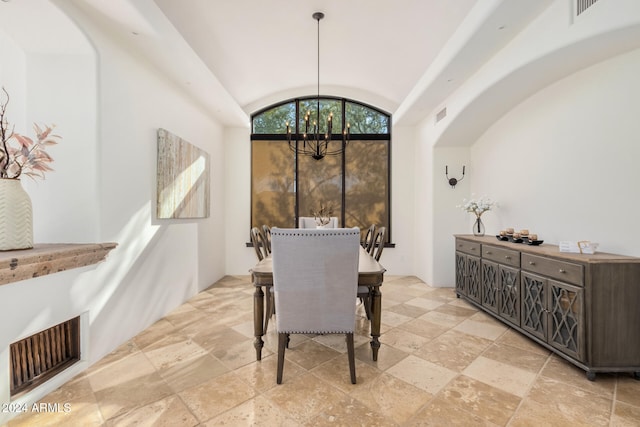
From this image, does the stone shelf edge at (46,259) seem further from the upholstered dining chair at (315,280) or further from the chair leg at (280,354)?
the chair leg at (280,354)

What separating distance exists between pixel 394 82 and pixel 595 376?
166 inches

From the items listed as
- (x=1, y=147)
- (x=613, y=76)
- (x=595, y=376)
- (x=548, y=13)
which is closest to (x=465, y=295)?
(x=595, y=376)

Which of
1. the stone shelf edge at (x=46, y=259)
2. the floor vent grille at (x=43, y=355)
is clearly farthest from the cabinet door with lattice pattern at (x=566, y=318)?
the floor vent grille at (x=43, y=355)

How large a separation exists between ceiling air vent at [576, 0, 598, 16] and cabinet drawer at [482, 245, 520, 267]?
2022 mm

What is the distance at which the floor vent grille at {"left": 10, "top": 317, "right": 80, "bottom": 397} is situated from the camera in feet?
5.75

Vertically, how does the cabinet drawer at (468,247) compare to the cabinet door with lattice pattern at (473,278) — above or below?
above

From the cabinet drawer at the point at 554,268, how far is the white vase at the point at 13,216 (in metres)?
3.81

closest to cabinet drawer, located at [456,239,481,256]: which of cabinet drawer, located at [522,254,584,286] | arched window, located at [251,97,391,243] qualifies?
cabinet drawer, located at [522,254,584,286]

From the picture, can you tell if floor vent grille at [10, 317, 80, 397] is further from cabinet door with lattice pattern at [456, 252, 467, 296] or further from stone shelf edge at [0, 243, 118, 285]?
cabinet door with lattice pattern at [456, 252, 467, 296]

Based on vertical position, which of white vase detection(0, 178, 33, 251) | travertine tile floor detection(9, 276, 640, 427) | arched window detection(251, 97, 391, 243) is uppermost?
arched window detection(251, 97, 391, 243)

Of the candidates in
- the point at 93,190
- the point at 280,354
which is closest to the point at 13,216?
the point at 93,190

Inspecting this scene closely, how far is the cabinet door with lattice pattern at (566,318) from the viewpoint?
82.4 inches

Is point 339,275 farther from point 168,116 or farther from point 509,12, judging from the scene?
point 168,116

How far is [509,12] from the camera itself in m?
2.24
